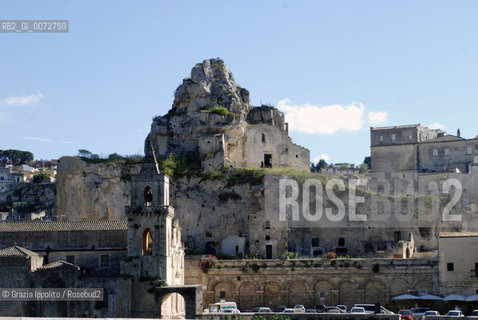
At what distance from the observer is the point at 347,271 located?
64.2m

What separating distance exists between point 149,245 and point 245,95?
89.2ft

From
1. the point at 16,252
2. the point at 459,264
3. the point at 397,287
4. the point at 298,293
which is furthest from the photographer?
the point at 298,293

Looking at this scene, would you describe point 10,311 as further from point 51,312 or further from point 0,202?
point 0,202

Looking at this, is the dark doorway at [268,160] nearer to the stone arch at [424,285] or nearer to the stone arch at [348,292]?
the stone arch at [348,292]

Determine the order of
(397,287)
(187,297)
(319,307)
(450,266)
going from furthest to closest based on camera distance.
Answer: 1. (397,287)
2. (450,266)
3. (319,307)
4. (187,297)

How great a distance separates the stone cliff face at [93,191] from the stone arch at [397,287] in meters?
25.5

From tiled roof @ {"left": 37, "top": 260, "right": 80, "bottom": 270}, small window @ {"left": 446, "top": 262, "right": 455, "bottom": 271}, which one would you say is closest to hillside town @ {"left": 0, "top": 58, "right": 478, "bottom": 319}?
small window @ {"left": 446, "top": 262, "right": 455, "bottom": 271}

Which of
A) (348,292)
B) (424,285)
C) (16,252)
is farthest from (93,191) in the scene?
(424,285)

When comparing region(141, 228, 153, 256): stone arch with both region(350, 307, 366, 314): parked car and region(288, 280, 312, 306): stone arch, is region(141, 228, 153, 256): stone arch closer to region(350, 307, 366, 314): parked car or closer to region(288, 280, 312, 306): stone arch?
region(288, 280, 312, 306): stone arch

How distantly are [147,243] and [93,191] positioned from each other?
15.7 metres

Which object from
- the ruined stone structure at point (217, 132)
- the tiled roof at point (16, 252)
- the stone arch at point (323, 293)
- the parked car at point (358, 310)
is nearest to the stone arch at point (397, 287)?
the stone arch at point (323, 293)

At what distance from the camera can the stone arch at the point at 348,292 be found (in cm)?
6406

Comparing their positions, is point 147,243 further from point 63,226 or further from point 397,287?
point 397,287

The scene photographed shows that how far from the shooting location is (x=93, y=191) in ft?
240
